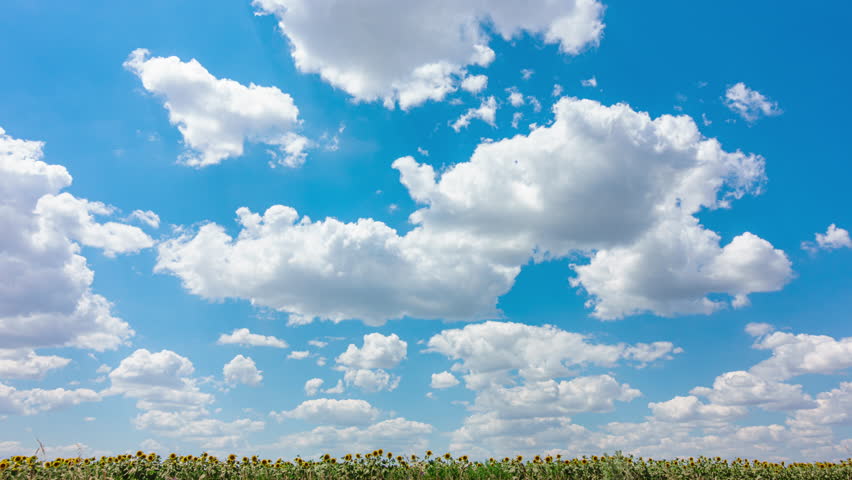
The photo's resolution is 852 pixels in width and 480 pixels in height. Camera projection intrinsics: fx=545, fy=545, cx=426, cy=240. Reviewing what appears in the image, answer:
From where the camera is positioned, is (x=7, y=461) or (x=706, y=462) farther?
(x=706, y=462)

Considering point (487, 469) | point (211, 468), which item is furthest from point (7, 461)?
point (487, 469)

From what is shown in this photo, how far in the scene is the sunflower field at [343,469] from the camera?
14.5 m

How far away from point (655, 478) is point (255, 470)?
1191 centimetres

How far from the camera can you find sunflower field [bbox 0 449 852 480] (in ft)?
47.5

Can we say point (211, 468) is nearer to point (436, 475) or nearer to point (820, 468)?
Result: point (436, 475)

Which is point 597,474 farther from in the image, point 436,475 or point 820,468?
point 820,468

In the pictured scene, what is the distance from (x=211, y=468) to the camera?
50.0 ft

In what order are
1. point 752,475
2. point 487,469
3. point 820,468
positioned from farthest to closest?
point 820,468
point 752,475
point 487,469

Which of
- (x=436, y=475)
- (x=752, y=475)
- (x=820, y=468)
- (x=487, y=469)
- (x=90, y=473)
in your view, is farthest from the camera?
(x=820, y=468)

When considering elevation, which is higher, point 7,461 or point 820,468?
point 7,461

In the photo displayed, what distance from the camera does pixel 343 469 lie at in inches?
588

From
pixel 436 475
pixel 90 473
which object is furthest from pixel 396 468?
pixel 90 473

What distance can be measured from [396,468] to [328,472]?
6.25 ft

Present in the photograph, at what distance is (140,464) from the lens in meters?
14.7
